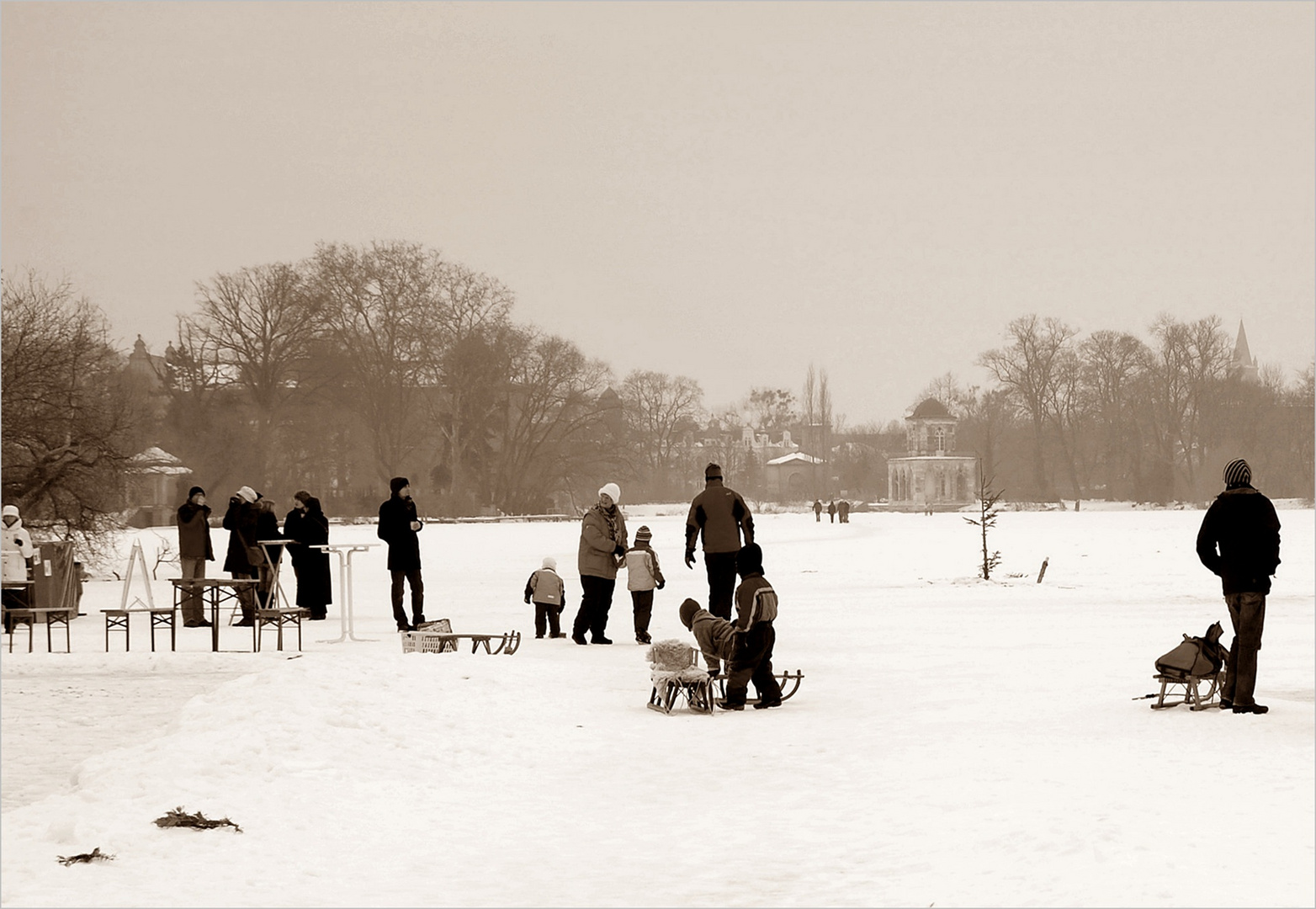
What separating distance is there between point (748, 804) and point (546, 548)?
32.3 meters

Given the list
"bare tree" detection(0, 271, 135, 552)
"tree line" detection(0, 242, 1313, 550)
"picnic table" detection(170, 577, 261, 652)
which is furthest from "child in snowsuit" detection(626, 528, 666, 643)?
"tree line" detection(0, 242, 1313, 550)

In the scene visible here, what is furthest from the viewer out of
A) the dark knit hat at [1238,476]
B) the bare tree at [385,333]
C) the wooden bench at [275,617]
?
the bare tree at [385,333]

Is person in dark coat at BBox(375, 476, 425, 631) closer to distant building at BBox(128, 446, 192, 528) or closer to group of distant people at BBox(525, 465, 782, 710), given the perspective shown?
group of distant people at BBox(525, 465, 782, 710)

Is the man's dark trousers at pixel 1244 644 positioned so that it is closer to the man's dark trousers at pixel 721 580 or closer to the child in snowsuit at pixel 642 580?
the man's dark trousers at pixel 721 580

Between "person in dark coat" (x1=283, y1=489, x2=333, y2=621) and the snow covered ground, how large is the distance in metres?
2.59

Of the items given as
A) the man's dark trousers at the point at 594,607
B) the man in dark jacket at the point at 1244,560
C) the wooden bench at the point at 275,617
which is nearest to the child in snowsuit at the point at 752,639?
the man in dark jacket at the point at 1244,560

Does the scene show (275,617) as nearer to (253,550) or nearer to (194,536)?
(253,550)

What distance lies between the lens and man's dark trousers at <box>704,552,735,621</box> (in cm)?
1369

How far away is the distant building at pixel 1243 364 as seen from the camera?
92125 mm

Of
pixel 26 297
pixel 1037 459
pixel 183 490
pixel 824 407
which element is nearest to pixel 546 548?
pixel 26 297

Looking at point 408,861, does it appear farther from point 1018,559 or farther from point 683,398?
point 683,398

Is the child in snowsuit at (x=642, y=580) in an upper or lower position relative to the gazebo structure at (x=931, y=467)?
lower

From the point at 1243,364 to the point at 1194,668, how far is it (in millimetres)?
91525

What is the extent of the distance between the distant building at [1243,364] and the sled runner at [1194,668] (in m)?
86.7
